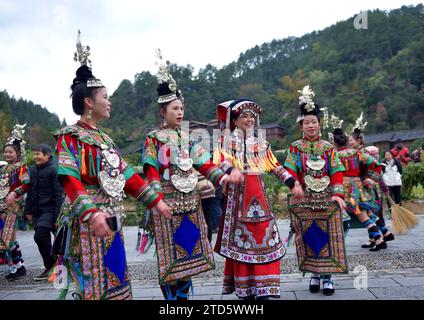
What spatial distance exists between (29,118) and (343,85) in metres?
43.1

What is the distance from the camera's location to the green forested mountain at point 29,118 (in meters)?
40.2

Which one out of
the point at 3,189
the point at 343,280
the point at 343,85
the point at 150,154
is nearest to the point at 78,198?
the point at 150,154

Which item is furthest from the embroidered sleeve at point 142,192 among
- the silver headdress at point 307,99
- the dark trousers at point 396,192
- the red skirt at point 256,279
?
the dark trousers at point 396,192

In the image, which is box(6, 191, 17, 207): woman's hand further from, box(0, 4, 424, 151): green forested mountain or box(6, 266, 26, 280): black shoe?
box(0, 4, 424, 151): green forested mountain

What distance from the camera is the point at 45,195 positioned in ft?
18.7

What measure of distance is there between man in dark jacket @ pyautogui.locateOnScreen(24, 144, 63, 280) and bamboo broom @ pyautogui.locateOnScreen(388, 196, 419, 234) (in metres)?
5.66

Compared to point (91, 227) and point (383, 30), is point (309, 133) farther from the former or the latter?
point (383, 30)

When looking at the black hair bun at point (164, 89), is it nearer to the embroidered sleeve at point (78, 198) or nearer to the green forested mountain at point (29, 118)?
the embroidered sleeve at point (78, 198)

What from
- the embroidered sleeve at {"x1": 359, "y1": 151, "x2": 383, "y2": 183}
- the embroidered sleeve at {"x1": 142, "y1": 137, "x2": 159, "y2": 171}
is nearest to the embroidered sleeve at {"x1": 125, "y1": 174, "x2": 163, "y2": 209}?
the embroidered sleeve at {"x1": 142, "y1": 137, "x2": 159, "y2": 171}

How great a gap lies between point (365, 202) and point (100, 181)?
15.4 feet

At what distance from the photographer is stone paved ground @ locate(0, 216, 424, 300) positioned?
12.7ft

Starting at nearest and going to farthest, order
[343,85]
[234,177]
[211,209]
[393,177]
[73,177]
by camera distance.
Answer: [73,177]
[234,177]
[211,209]
[393,177]
[343,85]

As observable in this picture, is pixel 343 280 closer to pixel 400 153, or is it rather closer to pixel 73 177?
pixel 73 177

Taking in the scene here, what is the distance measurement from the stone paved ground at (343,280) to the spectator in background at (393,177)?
12.8ft
